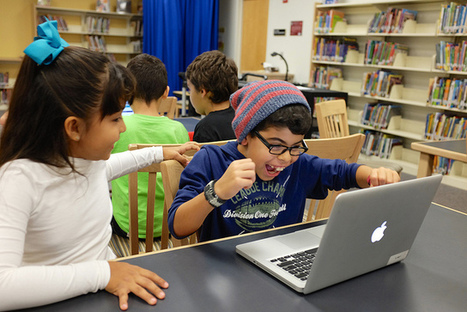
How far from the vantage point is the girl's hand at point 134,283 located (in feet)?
2.34

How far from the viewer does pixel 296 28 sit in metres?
6.12

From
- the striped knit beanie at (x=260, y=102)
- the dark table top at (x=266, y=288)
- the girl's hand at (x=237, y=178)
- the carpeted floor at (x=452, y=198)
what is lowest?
the carpeted floor at (x=452, y=198)

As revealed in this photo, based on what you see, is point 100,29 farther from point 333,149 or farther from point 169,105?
point 333,149

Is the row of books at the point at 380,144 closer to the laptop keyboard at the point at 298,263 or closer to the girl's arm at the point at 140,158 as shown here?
the girl's arm at the point at 140,158

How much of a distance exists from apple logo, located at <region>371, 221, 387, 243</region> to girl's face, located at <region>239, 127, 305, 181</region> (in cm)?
34

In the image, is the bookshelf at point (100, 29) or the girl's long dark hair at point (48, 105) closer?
the girl's long dark hair at point (48, 105)

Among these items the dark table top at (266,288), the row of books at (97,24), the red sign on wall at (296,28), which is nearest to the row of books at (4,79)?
the row of books at (97,24)

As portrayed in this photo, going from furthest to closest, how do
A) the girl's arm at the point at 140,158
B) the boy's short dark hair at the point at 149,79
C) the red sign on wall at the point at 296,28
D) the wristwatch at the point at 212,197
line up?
1. the red sign on wall at the point at 296,28
2. the boy's short dark hair at the point at 149,79
3. the girl's arm at the point at 140,158
4. the wristwatch at the point at 212,197

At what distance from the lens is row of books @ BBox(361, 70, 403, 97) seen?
4922mm

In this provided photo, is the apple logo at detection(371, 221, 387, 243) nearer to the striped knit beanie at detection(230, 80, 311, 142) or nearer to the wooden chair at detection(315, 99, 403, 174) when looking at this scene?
the striped knit beanie at detection(230, 80, 311, 142)

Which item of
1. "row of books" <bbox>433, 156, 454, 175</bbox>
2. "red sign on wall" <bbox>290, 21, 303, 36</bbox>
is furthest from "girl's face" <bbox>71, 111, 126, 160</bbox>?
"red sign on wall" <bbox>290, 21, 303, 36</bbox>

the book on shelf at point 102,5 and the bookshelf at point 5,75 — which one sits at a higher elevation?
the book on shelf at point 102,5

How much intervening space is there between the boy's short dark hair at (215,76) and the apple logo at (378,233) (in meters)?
1.39

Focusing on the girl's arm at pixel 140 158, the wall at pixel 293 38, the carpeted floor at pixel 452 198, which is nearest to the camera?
the girl's arm at pixel 140 158
